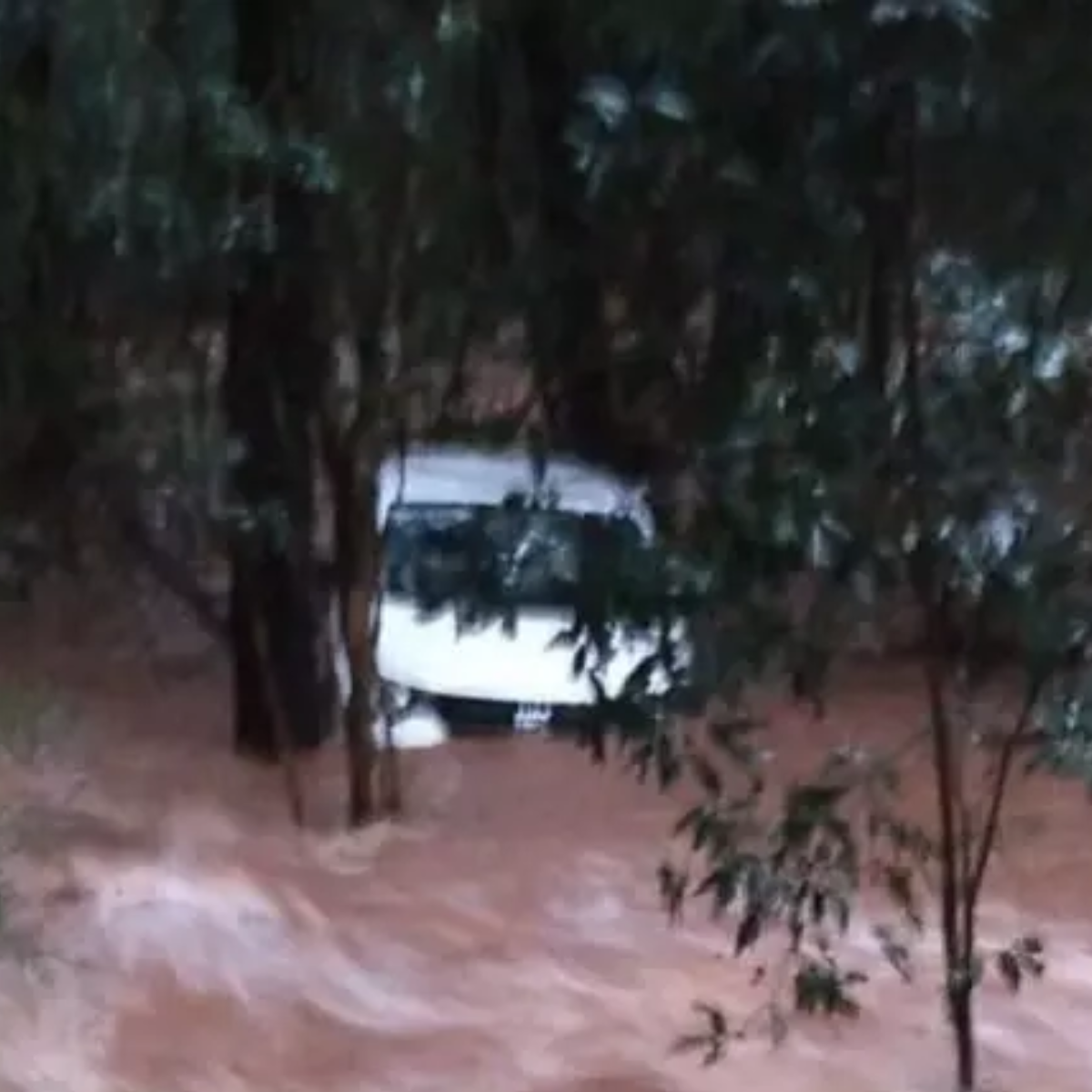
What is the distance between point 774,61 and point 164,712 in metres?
2.01

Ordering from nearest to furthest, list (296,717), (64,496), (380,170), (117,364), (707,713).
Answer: (707,713) → (380,170) → (117,364) → (64,496) → (296,717)

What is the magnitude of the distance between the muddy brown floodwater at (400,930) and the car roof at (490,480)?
31 cm

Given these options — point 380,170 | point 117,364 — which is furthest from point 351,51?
point 117,364

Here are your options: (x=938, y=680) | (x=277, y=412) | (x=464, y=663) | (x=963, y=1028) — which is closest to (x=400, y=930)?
(x=464, y=663)

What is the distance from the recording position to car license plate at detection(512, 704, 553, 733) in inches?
119

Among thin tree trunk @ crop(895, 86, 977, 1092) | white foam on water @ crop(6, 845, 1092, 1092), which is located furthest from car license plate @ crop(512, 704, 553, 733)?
thin tree trunk @ crop(895, 86, 977, 1092)

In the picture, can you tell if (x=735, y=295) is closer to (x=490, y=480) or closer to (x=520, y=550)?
(x=520, y=550)

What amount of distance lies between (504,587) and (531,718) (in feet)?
4.23

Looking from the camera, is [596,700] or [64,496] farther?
[64,496]

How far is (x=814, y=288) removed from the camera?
1.62 metres

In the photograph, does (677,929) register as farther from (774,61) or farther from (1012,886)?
(774,61)

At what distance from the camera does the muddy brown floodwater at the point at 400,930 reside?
7.41ft

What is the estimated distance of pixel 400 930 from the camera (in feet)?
8.78

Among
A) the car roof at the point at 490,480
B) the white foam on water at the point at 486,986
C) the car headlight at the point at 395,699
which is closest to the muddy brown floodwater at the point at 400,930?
the white foam on water at the point at 486,986
